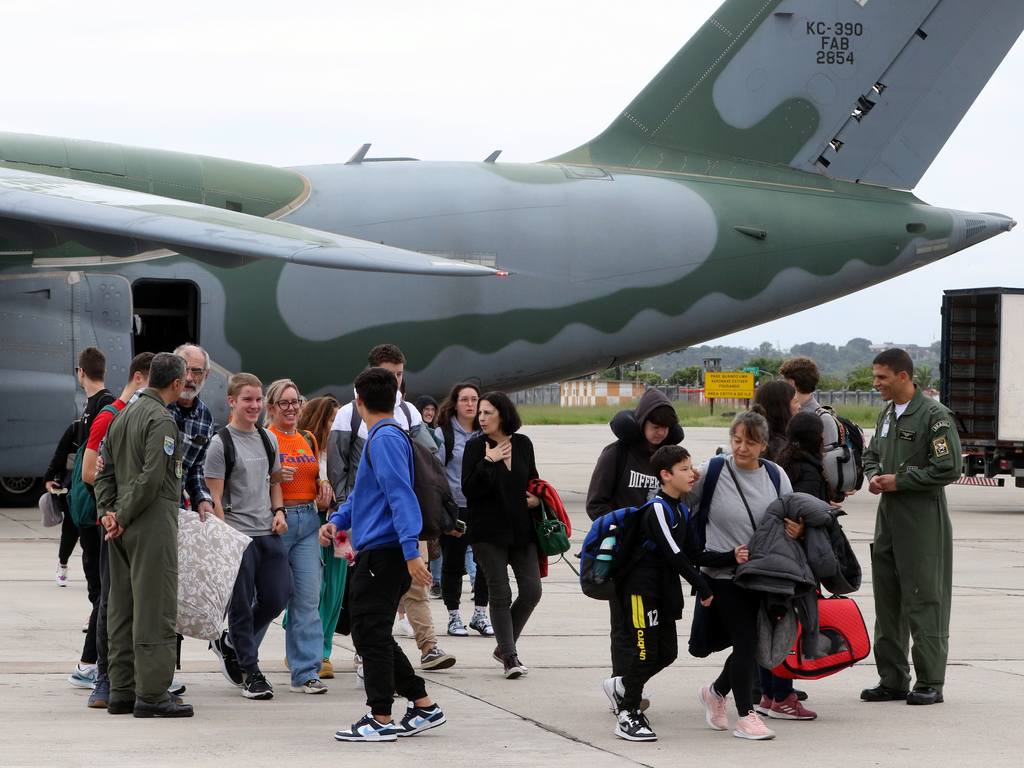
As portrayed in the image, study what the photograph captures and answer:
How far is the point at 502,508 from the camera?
23.1ft

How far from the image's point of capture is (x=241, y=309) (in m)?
13.7

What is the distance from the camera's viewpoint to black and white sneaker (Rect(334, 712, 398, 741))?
17.6ft

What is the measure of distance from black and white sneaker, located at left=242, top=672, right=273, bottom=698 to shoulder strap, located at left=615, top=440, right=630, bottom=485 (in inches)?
87.1

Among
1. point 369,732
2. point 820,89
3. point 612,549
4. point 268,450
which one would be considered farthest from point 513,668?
point 820,89

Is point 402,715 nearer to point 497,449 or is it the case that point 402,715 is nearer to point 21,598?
point 497,449

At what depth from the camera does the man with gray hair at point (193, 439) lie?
6.15m

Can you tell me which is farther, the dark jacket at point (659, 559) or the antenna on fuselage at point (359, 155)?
the antenna on fuselage at point (359, 155)

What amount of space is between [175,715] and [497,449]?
241 centimetres

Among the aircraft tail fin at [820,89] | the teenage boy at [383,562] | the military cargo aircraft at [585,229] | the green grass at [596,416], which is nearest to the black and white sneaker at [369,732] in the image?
the teenage boy at [383,562]

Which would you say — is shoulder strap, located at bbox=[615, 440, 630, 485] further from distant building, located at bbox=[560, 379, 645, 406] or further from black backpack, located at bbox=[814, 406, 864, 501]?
distant building, located at bbox=[560, 379, 645, 406]

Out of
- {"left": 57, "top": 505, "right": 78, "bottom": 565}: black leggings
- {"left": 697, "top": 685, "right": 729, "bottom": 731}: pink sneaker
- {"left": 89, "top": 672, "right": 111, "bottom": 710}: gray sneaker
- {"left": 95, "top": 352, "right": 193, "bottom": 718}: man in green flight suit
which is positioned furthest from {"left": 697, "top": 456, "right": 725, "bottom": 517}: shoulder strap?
{"left": 57, "top": 505, "right": 78, "bottom": 565}: black leggings

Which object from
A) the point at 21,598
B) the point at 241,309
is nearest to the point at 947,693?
the point at 21,598

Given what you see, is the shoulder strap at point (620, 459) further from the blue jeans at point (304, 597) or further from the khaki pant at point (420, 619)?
the blue jeans at point (304, 597)

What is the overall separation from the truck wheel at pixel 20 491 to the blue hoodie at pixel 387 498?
34.0ft
